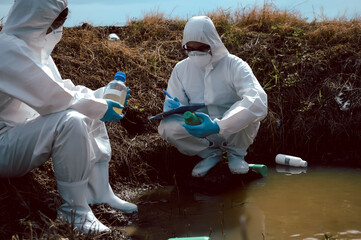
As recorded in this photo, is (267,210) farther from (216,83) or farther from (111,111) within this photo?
(111,111)

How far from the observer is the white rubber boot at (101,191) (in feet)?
11.7

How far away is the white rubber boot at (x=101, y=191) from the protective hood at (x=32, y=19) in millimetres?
1041

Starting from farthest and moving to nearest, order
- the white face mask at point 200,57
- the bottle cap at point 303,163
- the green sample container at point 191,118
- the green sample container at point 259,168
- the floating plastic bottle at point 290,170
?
the bottle cap at point 303,163
the floating plastic bottle at point 290,170
the green sample container at point 259,168
the white face mask at point 200,57
the green sample container at point 191,118

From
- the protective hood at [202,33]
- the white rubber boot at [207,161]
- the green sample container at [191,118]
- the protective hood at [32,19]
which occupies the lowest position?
the white rubber boot at [207,161]

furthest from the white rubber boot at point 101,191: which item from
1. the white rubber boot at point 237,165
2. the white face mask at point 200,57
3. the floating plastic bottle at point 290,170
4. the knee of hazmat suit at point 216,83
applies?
the floating plastic bottle at point 290,170

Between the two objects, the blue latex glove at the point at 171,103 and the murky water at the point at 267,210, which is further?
the blue latex glove at the point at 171,103

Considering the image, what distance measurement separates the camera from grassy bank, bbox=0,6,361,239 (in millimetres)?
4914

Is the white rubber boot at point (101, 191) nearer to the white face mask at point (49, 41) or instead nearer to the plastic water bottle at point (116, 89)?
the plastic water bottle at point (116, 89)

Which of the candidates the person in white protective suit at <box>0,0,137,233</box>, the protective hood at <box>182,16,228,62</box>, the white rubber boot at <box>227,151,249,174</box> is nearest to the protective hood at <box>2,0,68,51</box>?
the person in white protective suit at <box>0,0,137,233</box>

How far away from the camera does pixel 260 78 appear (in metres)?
6.07

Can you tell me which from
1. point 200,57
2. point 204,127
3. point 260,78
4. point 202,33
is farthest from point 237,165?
point 260,78

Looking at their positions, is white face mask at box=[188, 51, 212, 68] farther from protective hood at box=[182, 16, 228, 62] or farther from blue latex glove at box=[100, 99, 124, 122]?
blue latex glove at box=[100, 99, 124, 122]

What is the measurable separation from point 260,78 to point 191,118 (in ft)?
7.72

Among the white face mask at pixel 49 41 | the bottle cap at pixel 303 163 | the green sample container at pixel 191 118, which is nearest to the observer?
the white face mask at pixel 49 41
